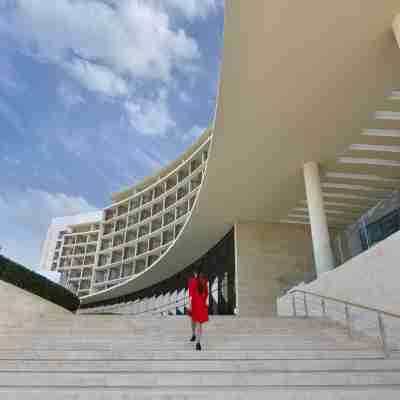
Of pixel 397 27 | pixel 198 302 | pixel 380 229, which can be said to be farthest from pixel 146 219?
pixel 397 27

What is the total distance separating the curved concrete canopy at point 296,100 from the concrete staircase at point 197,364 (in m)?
6.34

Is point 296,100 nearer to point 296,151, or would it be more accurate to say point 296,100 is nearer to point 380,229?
point 296,151

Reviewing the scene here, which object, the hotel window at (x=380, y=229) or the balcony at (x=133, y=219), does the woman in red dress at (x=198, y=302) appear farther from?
the balcony at (x=133, y=219)

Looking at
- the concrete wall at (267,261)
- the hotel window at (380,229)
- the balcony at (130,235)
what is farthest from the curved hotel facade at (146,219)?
the hotel window at (380,229)

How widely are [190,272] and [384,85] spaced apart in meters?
20.7

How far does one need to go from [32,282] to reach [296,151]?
1112 cm

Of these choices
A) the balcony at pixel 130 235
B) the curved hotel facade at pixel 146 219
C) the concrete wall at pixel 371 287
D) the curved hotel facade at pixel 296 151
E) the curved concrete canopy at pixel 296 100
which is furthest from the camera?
the balcony at pixel 130 235

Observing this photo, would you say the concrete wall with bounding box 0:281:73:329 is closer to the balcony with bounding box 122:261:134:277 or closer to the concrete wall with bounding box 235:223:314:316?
the concrete wall with bounding box 235:223:314:316

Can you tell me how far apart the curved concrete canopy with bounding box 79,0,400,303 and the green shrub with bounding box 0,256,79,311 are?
749 centimetres

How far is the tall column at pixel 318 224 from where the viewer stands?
40.8 ft

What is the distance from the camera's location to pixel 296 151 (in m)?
12.9

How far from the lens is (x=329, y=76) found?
374 inches

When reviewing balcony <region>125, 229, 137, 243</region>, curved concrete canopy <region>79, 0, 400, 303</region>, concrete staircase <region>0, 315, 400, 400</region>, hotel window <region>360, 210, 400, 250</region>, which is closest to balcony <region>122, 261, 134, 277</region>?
balcony <region>125, 229, 137, 243</region>

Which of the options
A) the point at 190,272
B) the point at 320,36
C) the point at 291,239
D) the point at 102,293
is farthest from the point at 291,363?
the point at 102,293
